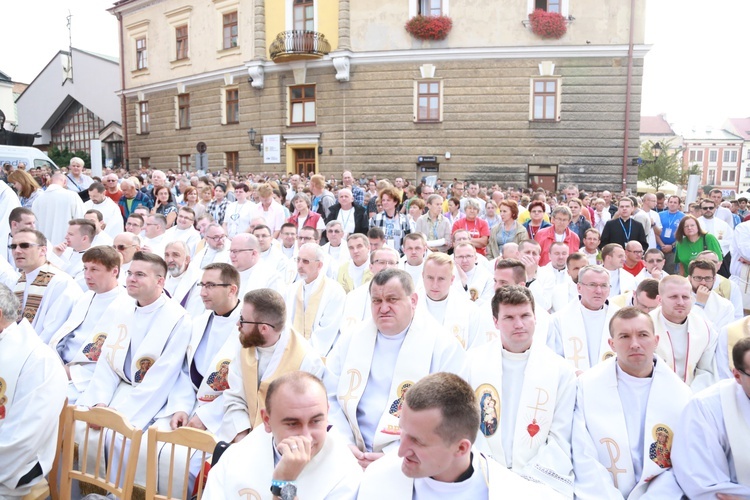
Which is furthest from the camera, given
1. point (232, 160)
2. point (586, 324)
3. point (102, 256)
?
point (232, 160)

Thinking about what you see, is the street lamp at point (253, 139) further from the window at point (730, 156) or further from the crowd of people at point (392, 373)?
the window at point (730, 156)

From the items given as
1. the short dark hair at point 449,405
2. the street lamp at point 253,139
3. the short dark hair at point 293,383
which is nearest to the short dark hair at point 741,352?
the short dark hair at point 449,405

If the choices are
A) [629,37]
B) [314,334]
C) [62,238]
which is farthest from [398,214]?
[629,37]

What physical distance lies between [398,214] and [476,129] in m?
12.7

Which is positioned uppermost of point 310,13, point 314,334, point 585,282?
point 310,13

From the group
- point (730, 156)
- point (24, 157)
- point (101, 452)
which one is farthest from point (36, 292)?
point (730, 156)

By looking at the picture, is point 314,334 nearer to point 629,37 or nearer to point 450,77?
point 450,77

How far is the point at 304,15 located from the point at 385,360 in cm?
2144

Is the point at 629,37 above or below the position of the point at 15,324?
above

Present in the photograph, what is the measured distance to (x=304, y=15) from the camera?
22422mm

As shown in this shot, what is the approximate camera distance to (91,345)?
467 centimetres

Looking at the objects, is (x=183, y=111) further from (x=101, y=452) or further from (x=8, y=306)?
(x=101, y=452)

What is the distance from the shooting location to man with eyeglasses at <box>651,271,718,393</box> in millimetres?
4383

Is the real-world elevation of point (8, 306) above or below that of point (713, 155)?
below
